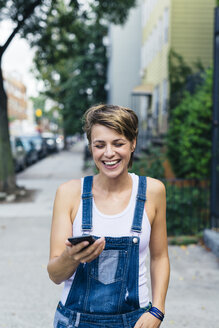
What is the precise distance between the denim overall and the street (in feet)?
8.26

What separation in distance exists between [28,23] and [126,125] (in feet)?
44.0

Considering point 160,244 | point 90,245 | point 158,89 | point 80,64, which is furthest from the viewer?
point 80,64

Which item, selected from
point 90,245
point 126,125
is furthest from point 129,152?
point 90,245

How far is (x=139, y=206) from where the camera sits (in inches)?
77.0

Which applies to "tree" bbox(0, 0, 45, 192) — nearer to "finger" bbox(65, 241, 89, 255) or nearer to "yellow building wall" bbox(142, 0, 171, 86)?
"yellow building wall" bbox(142, 0, 171, 86)

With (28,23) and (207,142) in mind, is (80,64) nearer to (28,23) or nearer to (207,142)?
(28,23)

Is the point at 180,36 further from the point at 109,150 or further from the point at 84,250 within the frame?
the point at 84,250

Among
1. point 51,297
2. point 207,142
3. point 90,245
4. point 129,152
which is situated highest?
point 129,152

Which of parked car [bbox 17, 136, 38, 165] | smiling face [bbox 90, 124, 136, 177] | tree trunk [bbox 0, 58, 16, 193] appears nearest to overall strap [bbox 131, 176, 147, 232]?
smiling face [bbox 90, 124, 136, 177]

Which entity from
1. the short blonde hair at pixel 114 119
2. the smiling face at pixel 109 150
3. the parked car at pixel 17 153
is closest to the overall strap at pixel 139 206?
the smiling face at pixel 109 150

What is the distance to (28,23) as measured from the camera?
47.4ft

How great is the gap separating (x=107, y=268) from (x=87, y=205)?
10.6 inches

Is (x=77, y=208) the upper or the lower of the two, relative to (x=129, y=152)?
lower

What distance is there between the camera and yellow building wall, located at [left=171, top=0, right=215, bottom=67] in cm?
1817
